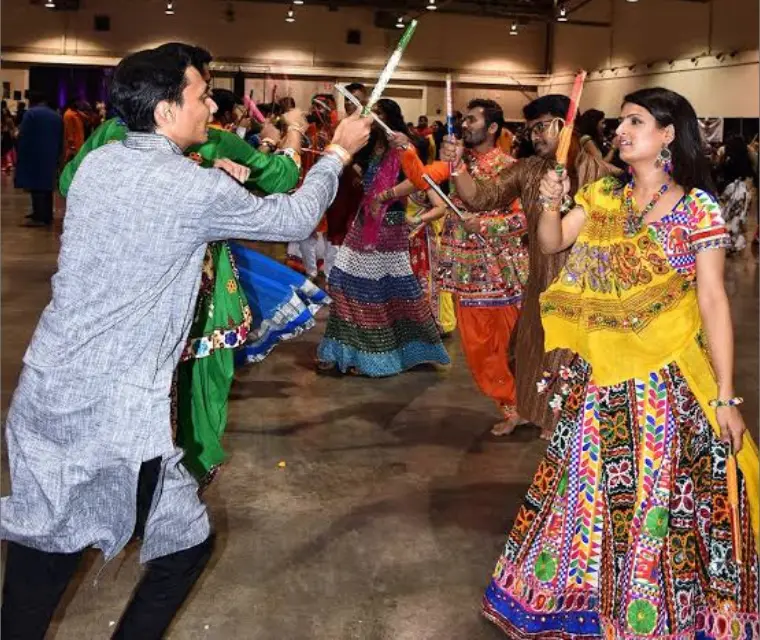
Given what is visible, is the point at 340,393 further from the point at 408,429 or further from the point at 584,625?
the point at 584,625

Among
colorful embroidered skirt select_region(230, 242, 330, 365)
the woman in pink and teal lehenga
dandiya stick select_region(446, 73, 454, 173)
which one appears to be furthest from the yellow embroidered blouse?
the woman in pink and teal lehenga

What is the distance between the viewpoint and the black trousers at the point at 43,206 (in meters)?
11.5

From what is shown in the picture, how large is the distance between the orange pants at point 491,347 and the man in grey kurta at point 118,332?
2.41 m

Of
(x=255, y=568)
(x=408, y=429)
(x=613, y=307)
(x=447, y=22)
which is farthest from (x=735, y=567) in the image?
(x=447, y=22)

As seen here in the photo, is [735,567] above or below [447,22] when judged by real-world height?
below

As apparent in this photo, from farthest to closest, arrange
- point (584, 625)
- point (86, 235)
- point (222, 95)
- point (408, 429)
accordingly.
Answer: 1. point (222, 95)
2. point (408, 429)
3. point (584, 625)
4. point (86, 235)

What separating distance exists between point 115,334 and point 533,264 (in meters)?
1.97

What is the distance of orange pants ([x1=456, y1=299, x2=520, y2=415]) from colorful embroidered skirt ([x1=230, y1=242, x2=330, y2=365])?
53.6 inches

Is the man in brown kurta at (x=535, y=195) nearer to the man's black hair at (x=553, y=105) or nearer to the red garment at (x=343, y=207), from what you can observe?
the man's black hair at (x=553, y=105)

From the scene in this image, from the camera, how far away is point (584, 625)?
2410 millimetres

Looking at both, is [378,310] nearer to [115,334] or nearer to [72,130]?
[115,334]

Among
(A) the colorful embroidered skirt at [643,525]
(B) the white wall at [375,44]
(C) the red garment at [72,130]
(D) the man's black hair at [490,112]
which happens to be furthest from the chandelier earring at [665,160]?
(B) the white wall at [375,44]

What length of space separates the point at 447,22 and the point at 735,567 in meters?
22.3

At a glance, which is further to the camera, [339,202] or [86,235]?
[339,202]
